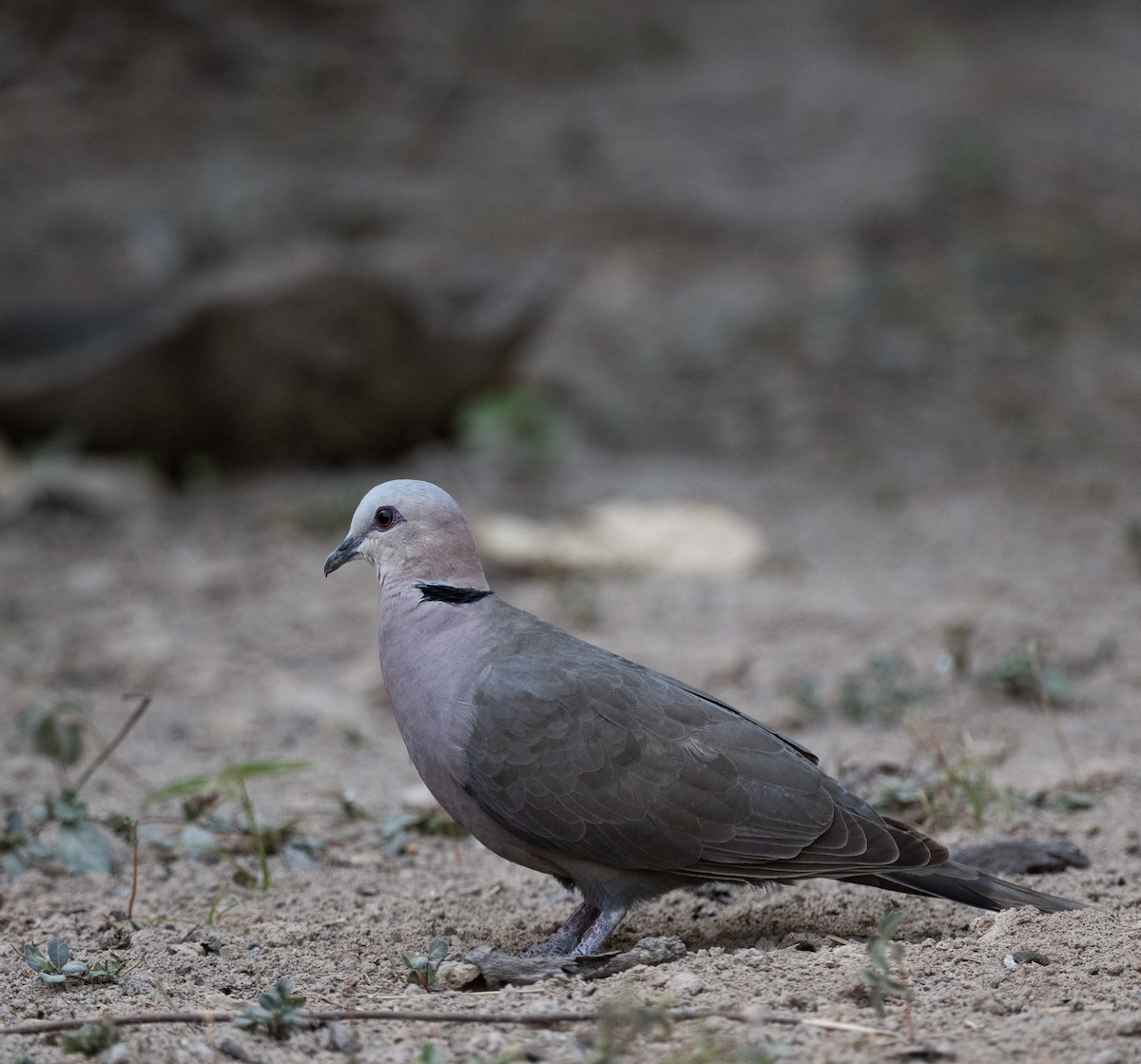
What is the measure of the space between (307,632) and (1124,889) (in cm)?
301

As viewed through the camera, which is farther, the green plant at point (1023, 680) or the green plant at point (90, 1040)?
the green plant at point (1023, 680)

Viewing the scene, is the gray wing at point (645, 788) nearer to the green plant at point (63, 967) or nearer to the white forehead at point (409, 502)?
the white forehead at point (409, 502)

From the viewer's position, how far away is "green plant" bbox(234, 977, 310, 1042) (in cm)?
226

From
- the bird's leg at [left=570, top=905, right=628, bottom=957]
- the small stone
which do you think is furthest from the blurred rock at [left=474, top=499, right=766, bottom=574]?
the small stone

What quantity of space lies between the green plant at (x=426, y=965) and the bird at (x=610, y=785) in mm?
255

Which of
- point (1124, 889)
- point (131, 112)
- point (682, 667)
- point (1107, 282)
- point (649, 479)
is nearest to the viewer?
point (1124, 889)

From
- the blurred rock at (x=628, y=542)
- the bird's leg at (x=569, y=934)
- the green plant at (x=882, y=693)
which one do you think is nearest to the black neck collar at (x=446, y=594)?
the bird's leg at (x=569, y=934)

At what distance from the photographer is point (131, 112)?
37.6 feet

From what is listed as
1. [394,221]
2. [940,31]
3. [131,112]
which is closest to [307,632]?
[394,221]

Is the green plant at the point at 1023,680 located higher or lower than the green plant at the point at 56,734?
higher

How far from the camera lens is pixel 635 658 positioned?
186 inches

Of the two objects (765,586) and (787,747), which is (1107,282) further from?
(787,747)

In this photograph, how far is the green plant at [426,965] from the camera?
258cm

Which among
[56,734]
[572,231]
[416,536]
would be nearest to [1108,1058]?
[416,536]
